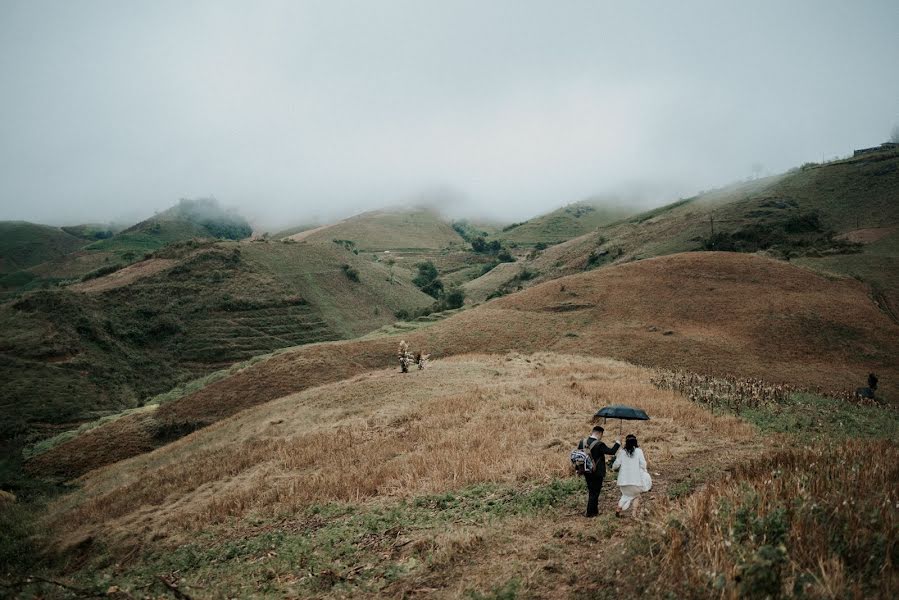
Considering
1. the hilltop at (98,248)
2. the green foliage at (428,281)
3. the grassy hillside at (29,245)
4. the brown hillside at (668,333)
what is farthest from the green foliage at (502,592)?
the grassy hillside at (29,245)

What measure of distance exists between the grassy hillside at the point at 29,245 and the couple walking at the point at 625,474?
178m

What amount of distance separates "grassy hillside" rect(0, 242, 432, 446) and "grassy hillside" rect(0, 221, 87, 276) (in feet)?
355

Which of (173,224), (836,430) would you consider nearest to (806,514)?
(836,430)

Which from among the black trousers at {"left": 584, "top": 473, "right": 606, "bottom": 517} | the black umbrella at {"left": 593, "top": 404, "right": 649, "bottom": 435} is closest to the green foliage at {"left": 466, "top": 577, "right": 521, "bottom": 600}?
the black trousers at {"left": 584, "top": 473, "right": 606, "bottom": 517}

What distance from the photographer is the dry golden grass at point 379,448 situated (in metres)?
11.8

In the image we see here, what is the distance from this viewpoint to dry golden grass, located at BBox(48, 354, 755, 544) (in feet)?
38.6

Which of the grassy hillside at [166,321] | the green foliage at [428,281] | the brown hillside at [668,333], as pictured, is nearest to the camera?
the brown hillside at [668,333]

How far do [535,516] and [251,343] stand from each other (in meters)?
54.9

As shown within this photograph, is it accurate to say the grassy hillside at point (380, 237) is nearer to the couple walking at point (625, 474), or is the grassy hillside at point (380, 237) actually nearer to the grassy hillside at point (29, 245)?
the grassy hillside at point (29, 245)

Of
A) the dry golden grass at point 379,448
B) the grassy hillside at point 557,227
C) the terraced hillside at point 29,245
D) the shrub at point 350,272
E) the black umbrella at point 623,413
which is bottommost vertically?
the dry golden grass at point 379,448

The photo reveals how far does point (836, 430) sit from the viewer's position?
556 inches

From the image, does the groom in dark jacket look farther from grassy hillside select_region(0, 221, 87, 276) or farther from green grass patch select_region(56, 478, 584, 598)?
grassy hillside select_region(0, 221, 87, 276)

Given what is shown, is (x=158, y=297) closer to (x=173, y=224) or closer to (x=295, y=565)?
(x=295, y=565)

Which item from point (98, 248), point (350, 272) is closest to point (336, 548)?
point (350, 272)
